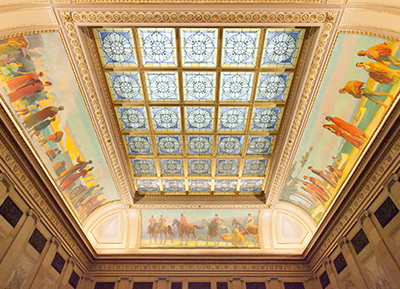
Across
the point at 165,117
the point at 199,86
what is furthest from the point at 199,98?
the point at 165,117

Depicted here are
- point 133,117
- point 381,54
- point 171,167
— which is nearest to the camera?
point 381,54

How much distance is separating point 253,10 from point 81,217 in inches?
511

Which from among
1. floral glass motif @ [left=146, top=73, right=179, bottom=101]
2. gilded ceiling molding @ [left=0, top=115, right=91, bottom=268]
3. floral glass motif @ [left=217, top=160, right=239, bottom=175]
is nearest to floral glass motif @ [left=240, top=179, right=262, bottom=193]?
floral glass motif @ [left=217, top=160, right=239, bottom=175]

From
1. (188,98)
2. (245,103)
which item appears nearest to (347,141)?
(245,103)

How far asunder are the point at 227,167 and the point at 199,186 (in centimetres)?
227

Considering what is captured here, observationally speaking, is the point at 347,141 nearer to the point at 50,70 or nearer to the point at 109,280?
the point at 50,70

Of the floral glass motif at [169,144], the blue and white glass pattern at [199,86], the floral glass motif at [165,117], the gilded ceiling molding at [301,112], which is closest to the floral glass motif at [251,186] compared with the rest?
the gilded ceiling molding at [301,112]

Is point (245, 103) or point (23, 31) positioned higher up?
point (245, 103)

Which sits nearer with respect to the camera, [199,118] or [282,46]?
[282,46]

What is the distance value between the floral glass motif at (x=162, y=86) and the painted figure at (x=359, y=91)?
6.67 metres

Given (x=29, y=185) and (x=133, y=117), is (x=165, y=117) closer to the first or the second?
(x=133, y=117)

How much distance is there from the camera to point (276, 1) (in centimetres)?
871

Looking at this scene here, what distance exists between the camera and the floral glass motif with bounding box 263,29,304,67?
33.1ft

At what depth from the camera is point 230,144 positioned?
1438cm
